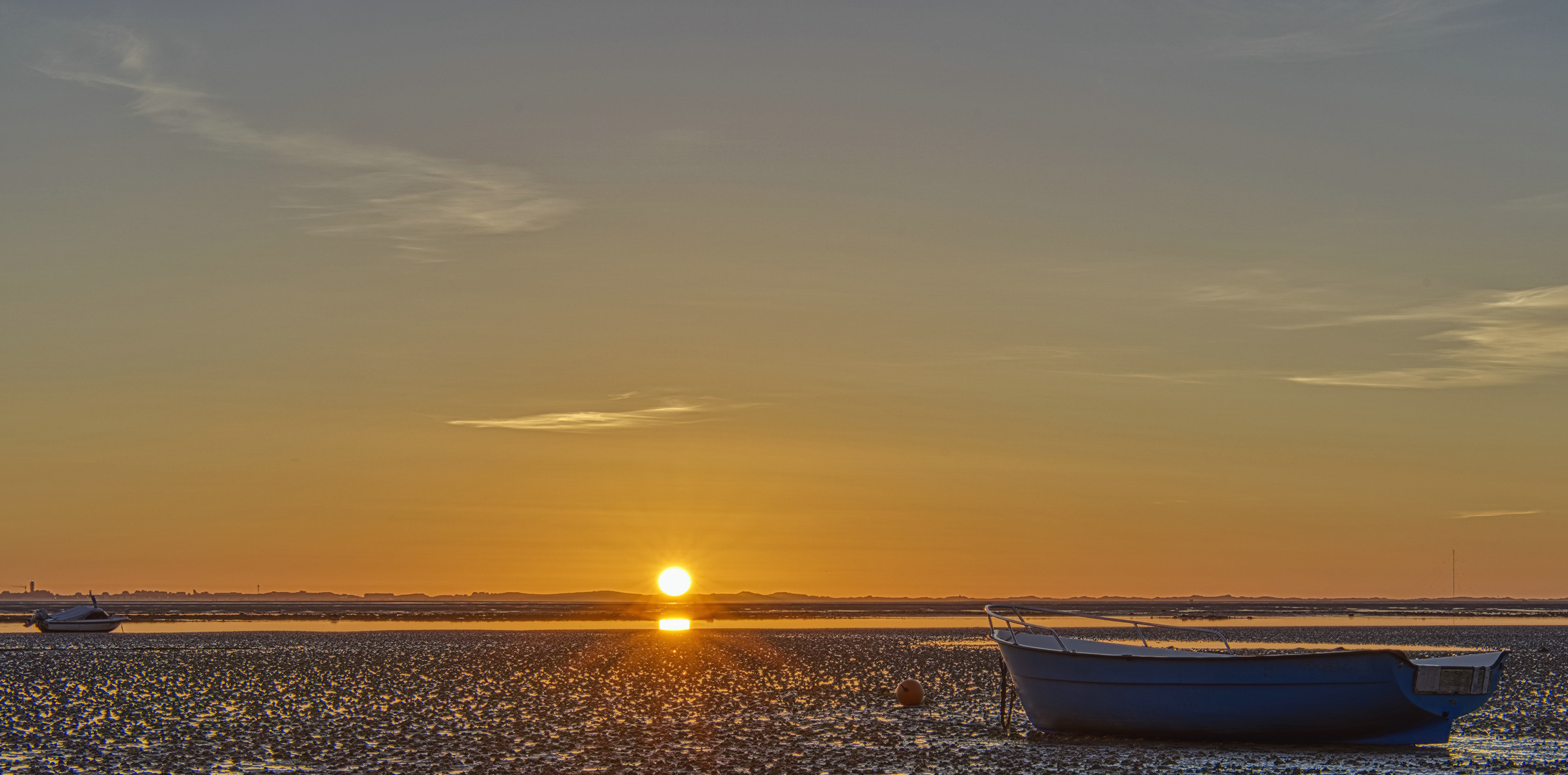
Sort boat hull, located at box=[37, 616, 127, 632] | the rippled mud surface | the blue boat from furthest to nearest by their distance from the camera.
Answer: boat hull, located at box=[37, 616, 127, 632] → the blue boat → the rippled mud surface

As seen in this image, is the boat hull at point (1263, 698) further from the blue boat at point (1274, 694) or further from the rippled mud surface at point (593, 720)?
the rippled mud surface at point (593, 720)

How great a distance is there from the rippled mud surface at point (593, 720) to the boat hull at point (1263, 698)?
398 millimetres

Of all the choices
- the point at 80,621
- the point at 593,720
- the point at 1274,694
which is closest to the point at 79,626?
the point at 80,621

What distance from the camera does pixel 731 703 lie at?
32969mm

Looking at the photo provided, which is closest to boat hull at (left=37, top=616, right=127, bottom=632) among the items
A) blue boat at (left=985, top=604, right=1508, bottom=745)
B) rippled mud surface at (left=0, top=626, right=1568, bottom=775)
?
rippled mud surface at (left=0, top=626, right=1568, bottom=775)

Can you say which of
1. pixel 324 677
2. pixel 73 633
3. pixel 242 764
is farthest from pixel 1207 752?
pixel 73 633

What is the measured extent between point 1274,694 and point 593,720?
13.4 metres

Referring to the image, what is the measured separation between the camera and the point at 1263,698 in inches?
1026

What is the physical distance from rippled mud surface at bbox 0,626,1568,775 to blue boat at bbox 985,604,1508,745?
40 centimetres

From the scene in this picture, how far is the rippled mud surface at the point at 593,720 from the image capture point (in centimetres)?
2347

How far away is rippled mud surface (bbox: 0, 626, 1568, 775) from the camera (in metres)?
23.5

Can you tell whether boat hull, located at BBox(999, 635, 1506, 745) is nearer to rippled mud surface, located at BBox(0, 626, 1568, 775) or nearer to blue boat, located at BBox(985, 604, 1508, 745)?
blue boat, located at BBox(985, 604, 1508, 745)

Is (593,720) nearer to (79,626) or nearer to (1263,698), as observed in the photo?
(1263,698)

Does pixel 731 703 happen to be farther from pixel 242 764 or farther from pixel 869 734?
pixel 242 764
